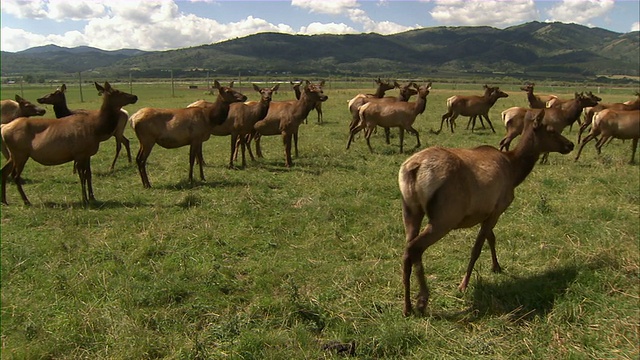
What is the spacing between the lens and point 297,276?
6.75 meters

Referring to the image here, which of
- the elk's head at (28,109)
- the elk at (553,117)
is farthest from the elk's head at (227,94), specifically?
the elk at (553,117)

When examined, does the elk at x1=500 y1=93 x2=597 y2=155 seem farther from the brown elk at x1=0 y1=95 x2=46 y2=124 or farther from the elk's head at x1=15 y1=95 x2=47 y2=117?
the brown elk at x1=0 y1=95 x2=46 y2=124

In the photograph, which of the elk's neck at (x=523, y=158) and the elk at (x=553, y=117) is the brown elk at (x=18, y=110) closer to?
the elk's neck at (x=523, y=158)

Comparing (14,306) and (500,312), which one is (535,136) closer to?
(500,312)

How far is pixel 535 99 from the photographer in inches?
880

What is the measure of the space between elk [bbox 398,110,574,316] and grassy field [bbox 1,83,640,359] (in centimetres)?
72

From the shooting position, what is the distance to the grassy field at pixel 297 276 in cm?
490

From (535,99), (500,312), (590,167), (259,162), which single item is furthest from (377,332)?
(535,99)

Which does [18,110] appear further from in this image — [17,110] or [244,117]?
[244,117]

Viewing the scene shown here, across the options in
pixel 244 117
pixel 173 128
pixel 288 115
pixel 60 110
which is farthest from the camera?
pixel 288 115

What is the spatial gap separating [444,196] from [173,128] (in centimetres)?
912

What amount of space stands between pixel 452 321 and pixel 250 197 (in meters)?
6.20

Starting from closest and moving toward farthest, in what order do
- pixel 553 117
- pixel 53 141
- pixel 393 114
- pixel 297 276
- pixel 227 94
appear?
pixel 297 276, pixel 53 141, pixel 227 94, pixel 553 117, pixel 393 114

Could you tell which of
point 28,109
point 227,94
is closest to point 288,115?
point 227,94
